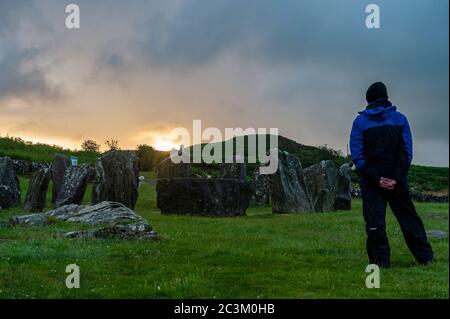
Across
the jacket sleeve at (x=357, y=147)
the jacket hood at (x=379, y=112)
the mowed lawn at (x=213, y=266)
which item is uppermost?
the jacket hood at (x=379, y=112)

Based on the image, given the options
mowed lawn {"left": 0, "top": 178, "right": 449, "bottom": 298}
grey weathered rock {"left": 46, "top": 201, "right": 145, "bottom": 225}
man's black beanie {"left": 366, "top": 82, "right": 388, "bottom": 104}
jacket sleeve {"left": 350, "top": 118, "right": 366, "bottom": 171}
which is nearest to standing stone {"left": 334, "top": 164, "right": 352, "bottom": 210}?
mowed lawn {"left": 0, "top": 178, "right": 449, "bottom": 298}

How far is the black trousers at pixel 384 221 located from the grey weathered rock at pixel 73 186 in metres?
18.5

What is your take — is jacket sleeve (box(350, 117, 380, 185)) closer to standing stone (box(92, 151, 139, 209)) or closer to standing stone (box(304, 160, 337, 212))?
standing stone (box(92, 151, 139, 209))

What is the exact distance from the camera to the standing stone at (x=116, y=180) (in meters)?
26.2

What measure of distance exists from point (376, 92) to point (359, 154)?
1262 mm

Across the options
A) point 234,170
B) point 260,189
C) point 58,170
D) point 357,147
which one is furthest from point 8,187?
point 357,147

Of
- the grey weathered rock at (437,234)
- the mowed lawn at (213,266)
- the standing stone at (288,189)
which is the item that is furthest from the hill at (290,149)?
the grey weathered rock at (437,234)

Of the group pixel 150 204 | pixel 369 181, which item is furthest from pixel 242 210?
pixel 369 181

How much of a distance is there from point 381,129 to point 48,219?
12339 millimetres

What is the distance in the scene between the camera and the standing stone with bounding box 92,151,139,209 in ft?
85.9

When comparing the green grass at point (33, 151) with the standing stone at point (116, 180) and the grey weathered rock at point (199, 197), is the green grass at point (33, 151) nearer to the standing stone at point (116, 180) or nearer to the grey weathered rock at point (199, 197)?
the standing stone at point (116, 180)
